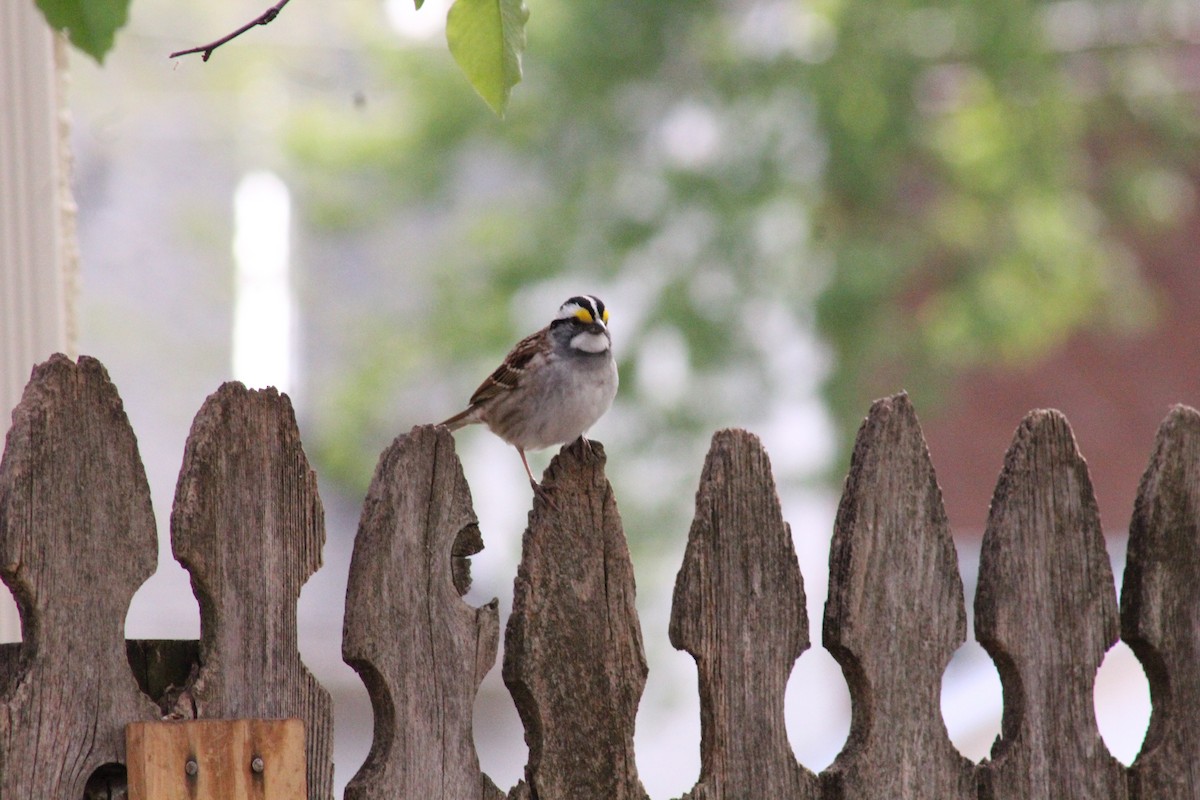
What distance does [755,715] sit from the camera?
2.61 m

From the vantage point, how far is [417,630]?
2471 mm

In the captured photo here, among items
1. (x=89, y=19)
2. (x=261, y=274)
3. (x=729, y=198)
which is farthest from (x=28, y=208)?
(x=261, y=274)

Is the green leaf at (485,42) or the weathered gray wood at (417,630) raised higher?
the green leaf at (485,42)

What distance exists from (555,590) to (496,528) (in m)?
10.4

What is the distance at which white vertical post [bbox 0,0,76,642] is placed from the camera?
3059 millimetres

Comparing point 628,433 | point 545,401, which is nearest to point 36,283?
point 545,401

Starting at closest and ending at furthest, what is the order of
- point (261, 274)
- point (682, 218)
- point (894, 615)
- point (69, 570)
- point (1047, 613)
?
1. point (69, 570)
2. point (894, 615)
3. point (1047, 613)
4. point (682, 218)
5. point (261, 274)

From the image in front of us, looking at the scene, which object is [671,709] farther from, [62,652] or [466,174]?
[62,652]

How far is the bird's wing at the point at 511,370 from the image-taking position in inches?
177

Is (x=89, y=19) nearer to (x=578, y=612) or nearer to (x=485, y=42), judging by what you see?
(x=485, y=42)

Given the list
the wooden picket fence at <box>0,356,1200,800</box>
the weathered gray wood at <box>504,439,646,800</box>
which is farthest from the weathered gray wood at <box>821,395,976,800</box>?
the weathered gray wood at <box>504,439,646,800</box>

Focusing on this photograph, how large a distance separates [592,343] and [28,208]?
1.81m

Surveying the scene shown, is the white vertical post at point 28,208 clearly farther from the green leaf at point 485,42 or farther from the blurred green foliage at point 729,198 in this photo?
the blurred green foliage at point 729,198

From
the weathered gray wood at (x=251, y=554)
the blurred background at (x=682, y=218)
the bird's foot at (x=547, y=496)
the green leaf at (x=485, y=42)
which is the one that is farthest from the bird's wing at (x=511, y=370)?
the blurred background at (x=682, y=218)
